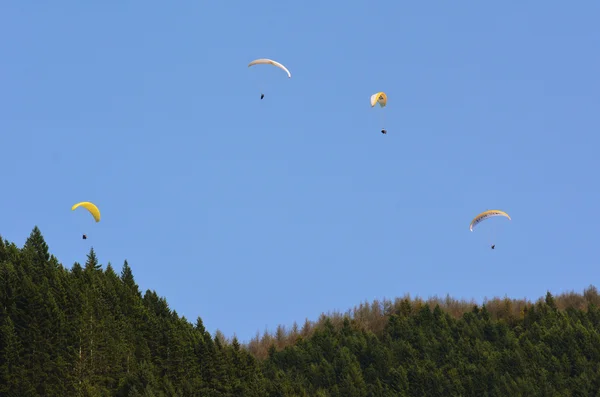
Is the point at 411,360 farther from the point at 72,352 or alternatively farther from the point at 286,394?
the point at 72,352

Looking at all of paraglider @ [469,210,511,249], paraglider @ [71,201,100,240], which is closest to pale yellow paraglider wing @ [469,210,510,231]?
paraglider @ [469,210,511,249]

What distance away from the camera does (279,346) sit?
58.7 meters

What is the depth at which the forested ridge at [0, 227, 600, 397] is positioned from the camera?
40031 millimetres

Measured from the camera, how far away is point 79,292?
4200 cm

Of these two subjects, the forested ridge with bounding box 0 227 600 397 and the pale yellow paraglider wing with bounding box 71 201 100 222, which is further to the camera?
the pale yellow paraglider wing with bounding box 71 201 100 222

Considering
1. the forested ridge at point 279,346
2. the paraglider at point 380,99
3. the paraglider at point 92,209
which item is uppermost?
the paraglider at point 380,99

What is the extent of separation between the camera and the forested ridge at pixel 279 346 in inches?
1576

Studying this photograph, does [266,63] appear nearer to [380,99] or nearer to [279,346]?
[380,99]

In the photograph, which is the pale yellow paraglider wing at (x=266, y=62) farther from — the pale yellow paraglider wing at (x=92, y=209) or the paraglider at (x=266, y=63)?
the pale yellow paraglider wing at (x=92, y=209)

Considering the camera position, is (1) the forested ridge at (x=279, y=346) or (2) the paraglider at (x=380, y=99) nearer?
(1) the forested ridge at (x=279, y=346)

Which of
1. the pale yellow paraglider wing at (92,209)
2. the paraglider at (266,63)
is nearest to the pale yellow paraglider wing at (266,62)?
the paraglider at (266,63)

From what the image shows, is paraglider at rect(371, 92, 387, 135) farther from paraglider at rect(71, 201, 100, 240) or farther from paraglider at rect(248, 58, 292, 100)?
paraglider at rect(71, 201, 100, 240)

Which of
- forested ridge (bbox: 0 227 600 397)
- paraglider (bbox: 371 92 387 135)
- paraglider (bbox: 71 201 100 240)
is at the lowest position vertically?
forested ridge (bbox: 0 227 600 397)

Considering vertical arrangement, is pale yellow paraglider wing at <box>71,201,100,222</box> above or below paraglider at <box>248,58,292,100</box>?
below
